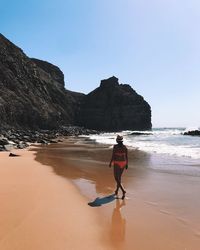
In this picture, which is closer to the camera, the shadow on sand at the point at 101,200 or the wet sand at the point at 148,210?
the wet sand at the point at 148,210

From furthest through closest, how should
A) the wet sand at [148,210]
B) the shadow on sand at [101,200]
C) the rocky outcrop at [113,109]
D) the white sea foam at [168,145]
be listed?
the rocky outcrop at [113,109] → the white sea foam at [168,145] → the shadow on sand at [101,200] → the wet sand at [148,210]

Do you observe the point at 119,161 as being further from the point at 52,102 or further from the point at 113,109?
the point at 113,109

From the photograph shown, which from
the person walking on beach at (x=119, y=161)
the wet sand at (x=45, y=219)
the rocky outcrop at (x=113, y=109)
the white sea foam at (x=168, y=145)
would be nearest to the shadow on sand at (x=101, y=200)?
the wet sand at (x=45, y=219)

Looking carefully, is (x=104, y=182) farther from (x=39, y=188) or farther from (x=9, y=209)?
(x=9, y=209)

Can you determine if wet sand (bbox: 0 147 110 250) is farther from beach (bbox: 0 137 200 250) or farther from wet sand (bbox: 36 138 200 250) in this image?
wet sand (bbox: 36 138 200 250)

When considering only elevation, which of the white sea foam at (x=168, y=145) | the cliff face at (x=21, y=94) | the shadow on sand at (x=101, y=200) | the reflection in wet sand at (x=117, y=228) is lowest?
the reflection in wet sand at (x=117, y=228)

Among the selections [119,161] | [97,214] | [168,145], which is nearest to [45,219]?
[97,214]

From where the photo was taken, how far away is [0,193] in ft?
28.6

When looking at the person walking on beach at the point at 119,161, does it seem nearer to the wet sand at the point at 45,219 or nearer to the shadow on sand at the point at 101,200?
the shadow on sand at the point at 101,200

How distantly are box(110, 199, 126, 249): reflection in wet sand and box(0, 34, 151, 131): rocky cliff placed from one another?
49.5m

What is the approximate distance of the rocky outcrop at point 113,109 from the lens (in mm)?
129000

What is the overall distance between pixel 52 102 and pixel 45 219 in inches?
3818

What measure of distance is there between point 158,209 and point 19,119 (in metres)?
60.5

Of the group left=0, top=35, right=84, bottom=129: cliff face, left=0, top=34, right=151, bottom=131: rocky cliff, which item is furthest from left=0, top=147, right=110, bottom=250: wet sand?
left=0, top=34, right=151, bottom=131: rocky cliff
